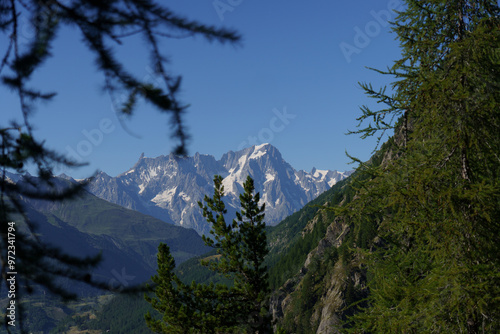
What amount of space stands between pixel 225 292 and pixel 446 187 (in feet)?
41.3

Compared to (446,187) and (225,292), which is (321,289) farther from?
(446,187)

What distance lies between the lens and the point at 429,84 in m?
7.50

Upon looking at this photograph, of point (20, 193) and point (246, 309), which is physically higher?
point (20, 193)

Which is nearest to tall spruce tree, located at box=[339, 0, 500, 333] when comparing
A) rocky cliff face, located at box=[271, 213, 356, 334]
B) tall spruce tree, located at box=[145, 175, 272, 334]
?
tall spruce tree, located at box=[145, 175, 272, 334]

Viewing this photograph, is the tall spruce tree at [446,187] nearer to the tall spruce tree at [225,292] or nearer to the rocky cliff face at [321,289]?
the tall spruce tree at [225,292]

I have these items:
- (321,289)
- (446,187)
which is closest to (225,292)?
(446,187)

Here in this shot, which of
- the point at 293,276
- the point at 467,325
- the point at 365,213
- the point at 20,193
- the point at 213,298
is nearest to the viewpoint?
the point at 20,193

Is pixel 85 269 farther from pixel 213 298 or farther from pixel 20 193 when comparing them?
pixel 213 298

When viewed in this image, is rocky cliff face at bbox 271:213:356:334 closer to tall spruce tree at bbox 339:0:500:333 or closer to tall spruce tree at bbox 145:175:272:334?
tall spruce tree at bbox 145:175:272:334

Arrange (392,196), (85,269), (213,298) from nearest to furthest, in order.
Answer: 1. (85,269)
2. (392,196)
3. (213,298)

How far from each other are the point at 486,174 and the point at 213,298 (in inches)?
527

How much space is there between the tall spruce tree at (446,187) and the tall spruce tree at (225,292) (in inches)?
359

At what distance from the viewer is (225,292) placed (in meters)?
16.9

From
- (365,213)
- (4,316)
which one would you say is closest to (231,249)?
(365,213)
